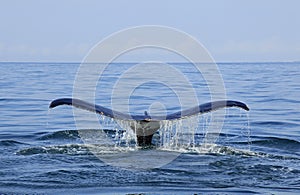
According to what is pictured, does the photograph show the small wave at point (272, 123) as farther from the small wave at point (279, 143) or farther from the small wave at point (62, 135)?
the small wave at point (62, 135)

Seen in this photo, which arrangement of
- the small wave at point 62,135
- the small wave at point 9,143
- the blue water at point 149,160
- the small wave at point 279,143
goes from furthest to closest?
the small wave at point 62,135, the small wave at point 279,143, the small wave at point 9,143, the blue water at point 149,160

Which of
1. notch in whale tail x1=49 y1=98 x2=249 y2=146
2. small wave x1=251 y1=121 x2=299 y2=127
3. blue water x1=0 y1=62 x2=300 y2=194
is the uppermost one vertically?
small wave x1=251 y1=121 x2=299 y2=127

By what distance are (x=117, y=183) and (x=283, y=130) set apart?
22.4 feet

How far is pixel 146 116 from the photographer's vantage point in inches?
356

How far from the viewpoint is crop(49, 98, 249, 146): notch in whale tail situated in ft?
26.2

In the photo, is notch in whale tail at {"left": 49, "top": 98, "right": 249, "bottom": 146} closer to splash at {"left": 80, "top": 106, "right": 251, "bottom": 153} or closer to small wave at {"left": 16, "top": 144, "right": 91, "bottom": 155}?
splash at {"left": 80, "top": 106, "right": 251, "bottom": 153}

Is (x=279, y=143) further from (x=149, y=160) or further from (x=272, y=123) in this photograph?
(x=149, y=160)

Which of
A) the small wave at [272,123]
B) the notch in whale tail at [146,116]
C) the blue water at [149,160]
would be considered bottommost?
the blue water at [149,160]

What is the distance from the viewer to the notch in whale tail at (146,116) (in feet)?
26.2

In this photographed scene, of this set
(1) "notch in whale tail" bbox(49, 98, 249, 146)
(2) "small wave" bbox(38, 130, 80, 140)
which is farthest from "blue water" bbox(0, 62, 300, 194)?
(1) "notch in whale tail" bbox(49, 98, 249, 146)

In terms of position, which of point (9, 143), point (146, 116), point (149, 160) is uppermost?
point (146, 116)

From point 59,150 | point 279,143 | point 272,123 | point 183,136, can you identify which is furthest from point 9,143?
point 272,123

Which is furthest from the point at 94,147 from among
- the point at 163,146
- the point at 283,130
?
the point at 283,130

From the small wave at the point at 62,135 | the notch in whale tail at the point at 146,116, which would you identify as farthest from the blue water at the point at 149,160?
the notch in whale tail at the point at 146,116
